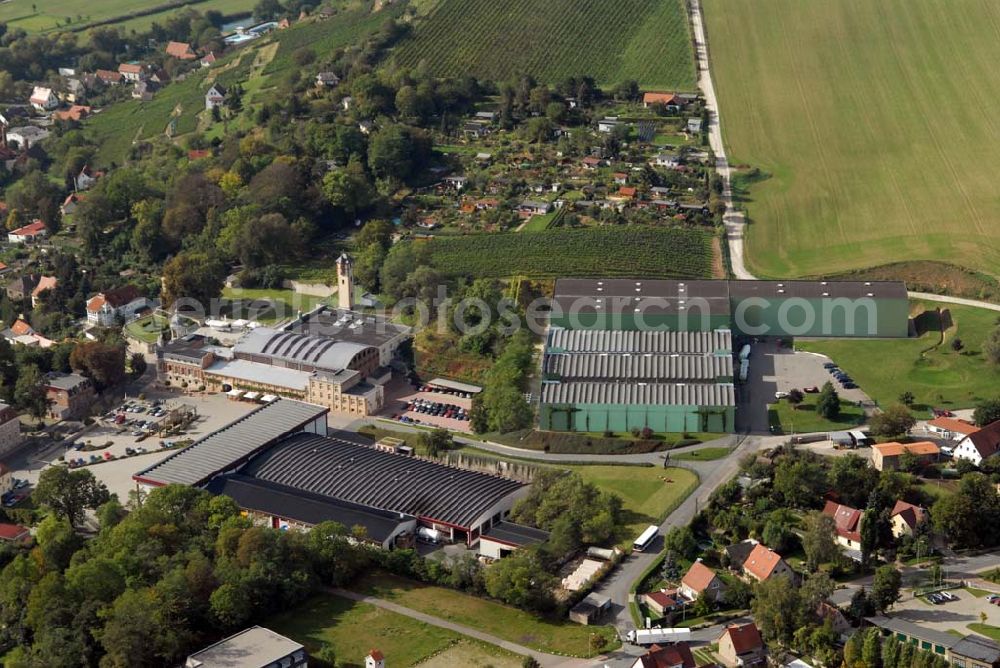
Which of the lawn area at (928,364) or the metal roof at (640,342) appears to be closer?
the lawn area at (928,364)

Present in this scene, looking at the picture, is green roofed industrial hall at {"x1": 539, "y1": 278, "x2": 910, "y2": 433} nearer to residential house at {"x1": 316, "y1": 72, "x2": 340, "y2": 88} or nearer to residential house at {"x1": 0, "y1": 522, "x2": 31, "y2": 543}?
residential house at {"x1": 0, "y1": 522, "x2": 31, "y2": 543}

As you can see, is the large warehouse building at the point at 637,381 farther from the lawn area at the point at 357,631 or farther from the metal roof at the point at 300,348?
the lawn area at the point at 357,631

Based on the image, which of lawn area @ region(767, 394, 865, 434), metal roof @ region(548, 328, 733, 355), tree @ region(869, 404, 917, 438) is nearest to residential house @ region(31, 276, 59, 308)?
→ metal roof @ region(548, 328, 733, 355)

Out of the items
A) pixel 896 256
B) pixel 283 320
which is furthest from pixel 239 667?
pixel 896 256

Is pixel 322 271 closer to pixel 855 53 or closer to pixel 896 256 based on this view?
pixel 896 256

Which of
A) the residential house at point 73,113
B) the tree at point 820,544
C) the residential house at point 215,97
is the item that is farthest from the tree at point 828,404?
the residential house at point 73,113

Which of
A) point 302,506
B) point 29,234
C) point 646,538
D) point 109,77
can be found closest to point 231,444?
point 302,506
